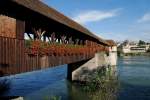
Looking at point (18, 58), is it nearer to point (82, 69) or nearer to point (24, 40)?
point (24, 40)

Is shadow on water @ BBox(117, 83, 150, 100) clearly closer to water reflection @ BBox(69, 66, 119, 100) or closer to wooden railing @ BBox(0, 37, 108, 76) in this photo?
water reflection @ BBox(69, 66, 119, 100)

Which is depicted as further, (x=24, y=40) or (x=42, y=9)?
(x=42, y=9)

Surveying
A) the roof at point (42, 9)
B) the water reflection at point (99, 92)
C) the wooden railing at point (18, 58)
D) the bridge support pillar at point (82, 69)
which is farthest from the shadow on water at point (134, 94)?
the bridge support pillar at point (82, 69)

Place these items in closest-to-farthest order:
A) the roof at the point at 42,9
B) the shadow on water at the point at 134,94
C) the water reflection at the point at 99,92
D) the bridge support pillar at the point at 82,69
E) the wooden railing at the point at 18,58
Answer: the wooden railing at the point at 18,58, the roof at the point at 42,9, the water reflection at the point at 99,92, the shadow on water at the point at 134,94, the bridge support pillar at the point at 82,69

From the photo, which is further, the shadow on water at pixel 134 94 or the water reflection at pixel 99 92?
the shadow on water at pixel 134 94

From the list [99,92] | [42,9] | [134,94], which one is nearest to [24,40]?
[42,9]

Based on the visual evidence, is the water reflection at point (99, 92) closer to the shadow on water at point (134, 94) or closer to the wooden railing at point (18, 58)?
the shadow on water at point (134, 94)

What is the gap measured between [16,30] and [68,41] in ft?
34.5

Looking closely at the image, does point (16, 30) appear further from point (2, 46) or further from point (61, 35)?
point (61, 35)

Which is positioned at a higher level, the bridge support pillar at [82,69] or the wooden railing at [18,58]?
the wooden railing at [18,58]

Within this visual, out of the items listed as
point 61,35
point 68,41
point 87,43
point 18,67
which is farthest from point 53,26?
point 87,43

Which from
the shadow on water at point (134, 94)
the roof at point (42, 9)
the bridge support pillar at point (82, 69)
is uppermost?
the roof at point (42, 9)

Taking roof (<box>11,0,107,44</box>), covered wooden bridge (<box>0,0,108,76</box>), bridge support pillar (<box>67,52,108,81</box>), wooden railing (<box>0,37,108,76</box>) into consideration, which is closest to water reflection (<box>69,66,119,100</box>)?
bridge support pillar (<box>67,52,108,81</box>)

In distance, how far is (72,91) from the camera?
26.6 meters
